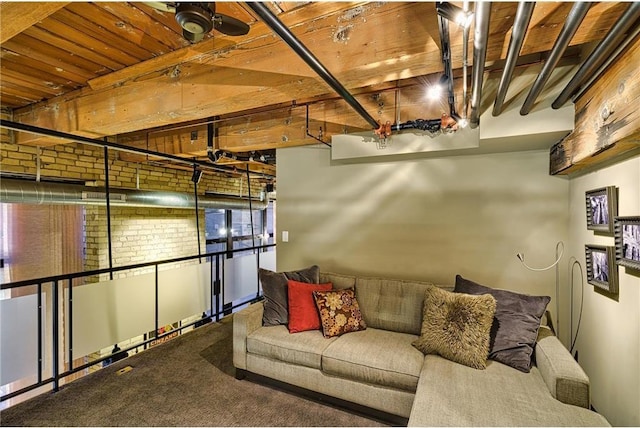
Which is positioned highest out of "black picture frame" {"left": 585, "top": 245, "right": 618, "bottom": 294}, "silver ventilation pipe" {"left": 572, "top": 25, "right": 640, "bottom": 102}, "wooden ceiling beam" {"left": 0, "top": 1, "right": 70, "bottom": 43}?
"wooden ceiling beam" {"left": 0, "top": 1, "right": 70, "bottom": 43}

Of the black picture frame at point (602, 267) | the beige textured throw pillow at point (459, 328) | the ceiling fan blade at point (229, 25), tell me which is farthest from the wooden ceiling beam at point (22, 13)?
the black picture frame at point (602, 267)

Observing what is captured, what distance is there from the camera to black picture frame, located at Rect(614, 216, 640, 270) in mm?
1551

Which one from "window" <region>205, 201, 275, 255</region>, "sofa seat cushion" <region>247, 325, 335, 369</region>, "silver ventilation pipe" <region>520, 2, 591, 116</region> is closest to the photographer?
"silver ventilation pipe" <region>520, 2, 591, 116</region>

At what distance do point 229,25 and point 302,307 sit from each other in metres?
2.20

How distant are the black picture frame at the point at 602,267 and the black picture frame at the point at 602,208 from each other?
131mm

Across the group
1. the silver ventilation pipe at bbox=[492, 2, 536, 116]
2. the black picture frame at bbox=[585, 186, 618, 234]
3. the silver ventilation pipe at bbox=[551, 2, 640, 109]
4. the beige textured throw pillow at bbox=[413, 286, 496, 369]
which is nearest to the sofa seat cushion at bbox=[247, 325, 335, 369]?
the beige textured throw pillow at bbox=[413, 286, 496, 369]

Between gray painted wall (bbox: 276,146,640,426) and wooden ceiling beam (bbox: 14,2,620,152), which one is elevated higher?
wooden ceiling beam (bbox: 14,2,620,152)

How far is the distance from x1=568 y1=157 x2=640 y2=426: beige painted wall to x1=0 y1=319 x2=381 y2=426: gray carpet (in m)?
1.45

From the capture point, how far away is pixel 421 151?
2.72m

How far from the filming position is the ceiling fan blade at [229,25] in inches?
46.4

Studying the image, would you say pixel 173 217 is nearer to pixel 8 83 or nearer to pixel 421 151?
pixel 8 83

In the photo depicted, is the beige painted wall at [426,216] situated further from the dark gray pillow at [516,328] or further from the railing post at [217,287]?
the railing post at [217,287]

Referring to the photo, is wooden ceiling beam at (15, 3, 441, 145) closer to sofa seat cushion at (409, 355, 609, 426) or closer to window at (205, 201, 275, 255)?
sofa seat cushion at (409, 355, 609, 426)

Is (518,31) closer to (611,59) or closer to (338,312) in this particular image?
(611,59)
